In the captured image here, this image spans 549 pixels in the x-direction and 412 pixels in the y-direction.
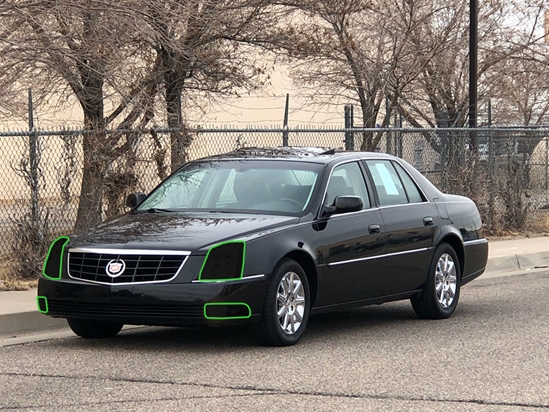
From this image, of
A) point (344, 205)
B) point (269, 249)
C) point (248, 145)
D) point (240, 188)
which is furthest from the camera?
point (248, 145)

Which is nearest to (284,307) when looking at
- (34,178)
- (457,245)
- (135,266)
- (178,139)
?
(135,266)

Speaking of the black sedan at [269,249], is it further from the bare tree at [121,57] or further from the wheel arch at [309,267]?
the bare tree at [121,57]

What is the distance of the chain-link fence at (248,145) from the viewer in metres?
13.1

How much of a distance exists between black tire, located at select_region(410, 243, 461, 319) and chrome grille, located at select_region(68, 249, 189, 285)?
9.72 feet

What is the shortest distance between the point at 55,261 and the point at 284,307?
1850mm

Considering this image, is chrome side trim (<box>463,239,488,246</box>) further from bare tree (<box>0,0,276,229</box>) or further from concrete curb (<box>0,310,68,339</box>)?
bare tree (<box>0,0,276,229</box>)

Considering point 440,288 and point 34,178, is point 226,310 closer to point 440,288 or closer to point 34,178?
point 440,288

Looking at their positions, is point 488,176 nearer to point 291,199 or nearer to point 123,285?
point 291,199

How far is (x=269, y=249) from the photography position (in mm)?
8625

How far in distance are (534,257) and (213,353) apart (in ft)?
29.5

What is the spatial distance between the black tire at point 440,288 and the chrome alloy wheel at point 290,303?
1926 mm

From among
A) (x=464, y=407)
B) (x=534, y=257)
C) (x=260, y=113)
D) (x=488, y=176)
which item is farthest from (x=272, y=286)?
(x=260, y=113)

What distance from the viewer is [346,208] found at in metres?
9.41

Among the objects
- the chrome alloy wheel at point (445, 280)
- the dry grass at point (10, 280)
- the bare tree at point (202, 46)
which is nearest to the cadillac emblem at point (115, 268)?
the chrome alloy wheel at point (445, 280)
